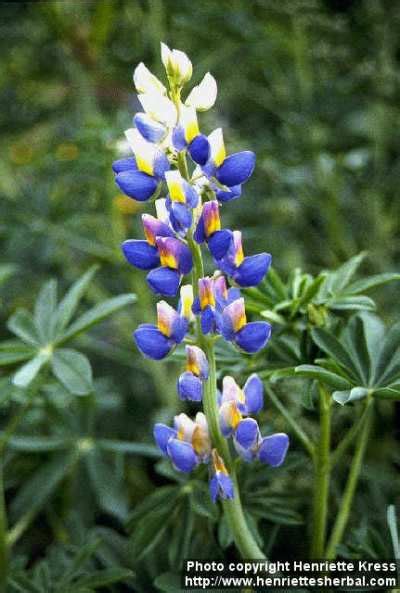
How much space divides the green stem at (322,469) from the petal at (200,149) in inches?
13.8

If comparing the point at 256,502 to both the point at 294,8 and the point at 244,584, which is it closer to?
the point at 244,584

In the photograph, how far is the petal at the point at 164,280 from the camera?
2.67 feet

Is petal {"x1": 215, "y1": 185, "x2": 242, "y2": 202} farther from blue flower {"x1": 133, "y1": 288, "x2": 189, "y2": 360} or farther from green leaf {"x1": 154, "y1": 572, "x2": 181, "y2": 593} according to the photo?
green leaf {"x1": 154, "y1": 572, "x2": 181, "y2": 593}

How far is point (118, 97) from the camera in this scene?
243 cm

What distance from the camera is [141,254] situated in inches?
32.9

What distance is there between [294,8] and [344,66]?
25 cm

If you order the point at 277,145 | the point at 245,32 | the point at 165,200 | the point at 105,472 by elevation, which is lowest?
the point at 105,472

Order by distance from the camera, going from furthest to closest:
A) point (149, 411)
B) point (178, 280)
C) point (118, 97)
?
point (118, 97) → point (149, 411) → point (178, 280)

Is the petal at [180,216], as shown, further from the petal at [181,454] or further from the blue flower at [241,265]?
the petal at [181,454]

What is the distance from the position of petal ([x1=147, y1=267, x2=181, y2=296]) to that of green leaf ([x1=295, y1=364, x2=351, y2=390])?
0.18 m

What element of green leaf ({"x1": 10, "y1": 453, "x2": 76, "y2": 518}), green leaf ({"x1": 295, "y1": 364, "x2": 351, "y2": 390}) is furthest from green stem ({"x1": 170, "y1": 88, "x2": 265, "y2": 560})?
green leaf ({"x1": 10, "y1": 453, "x2": 76, "y2": 518})

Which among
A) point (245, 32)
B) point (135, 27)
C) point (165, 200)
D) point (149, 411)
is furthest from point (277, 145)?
point (165, 200)

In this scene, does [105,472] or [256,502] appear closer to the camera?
[256,502]

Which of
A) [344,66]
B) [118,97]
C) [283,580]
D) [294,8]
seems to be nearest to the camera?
[283,580]
